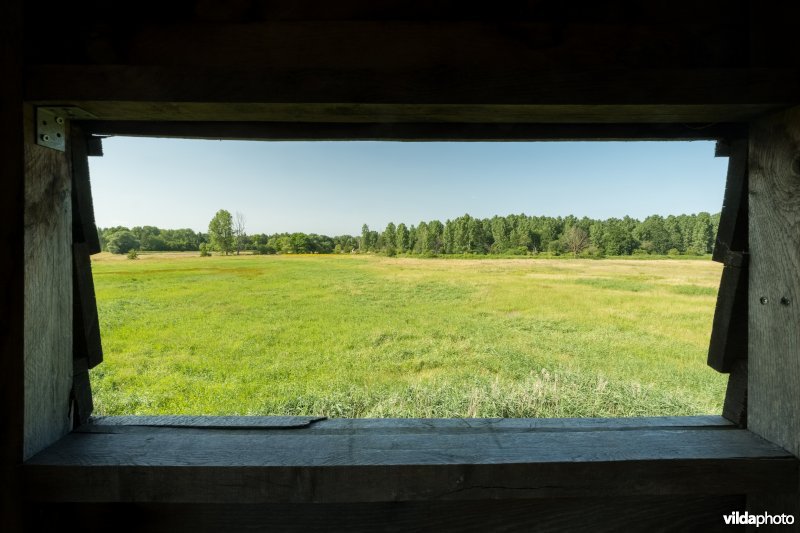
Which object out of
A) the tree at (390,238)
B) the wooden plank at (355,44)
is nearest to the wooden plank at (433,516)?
the tree at (390,238)

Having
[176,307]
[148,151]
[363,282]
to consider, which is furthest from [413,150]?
[176,307]

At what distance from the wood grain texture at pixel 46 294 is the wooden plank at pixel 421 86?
0.21 m

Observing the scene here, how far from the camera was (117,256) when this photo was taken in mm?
1540

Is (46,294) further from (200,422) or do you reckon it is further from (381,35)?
(381,35)

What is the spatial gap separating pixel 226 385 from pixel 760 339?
195cm

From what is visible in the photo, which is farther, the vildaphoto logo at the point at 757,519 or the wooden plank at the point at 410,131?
the wooden plank at the point at 410,131

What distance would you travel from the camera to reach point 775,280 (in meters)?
1.11

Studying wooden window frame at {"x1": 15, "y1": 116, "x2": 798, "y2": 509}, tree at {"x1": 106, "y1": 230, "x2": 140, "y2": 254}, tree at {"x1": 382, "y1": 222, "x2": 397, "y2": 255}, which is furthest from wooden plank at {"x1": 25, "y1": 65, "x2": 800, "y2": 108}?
tree at {"x1": 382, "y1": 222, "x2": 397, "y2": 255}

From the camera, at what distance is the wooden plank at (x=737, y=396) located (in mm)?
1242

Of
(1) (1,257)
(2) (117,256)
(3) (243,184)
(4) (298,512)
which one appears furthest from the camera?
(3) (243,184)

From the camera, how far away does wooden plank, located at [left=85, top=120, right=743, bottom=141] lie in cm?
124

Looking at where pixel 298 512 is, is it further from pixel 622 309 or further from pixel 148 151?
pixel 622 309

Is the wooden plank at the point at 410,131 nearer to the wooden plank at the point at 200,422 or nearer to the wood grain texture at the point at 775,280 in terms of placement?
the wood grain texture at the point at 775,280

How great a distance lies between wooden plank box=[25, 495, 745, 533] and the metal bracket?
1.06m
